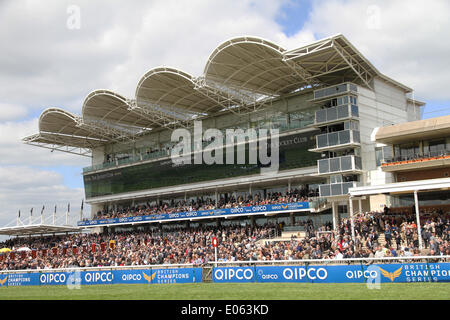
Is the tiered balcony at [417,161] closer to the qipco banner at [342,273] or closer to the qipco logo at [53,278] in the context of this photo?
the qipco banner at [342,273]

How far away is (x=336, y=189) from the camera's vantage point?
35.8 m

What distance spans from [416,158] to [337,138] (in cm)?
660

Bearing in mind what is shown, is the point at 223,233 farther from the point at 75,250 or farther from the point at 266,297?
the point at 266,297

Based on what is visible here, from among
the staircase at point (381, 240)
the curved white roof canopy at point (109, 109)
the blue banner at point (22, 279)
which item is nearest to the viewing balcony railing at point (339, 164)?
the staircase at point (381, 240)

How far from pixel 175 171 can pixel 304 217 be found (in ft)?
51.2

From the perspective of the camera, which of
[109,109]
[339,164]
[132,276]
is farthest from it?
[109,109]

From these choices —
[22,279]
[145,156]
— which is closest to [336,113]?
[145,156]

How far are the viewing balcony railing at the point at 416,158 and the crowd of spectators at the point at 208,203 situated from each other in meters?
7.38

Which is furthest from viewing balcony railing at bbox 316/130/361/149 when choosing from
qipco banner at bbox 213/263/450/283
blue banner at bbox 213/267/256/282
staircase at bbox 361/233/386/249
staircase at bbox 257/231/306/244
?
qipco banner at bbox 213/263/450/283

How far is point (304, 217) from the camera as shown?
41812mm

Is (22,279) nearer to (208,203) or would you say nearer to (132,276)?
(132,276)

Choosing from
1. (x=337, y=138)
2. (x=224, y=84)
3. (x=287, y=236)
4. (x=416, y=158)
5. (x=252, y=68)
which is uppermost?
(x=252, y=68)

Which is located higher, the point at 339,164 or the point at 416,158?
the point at 339,164
